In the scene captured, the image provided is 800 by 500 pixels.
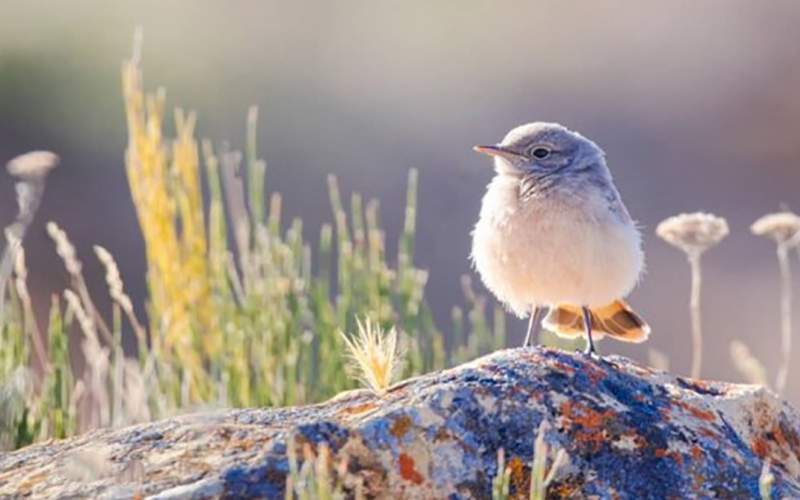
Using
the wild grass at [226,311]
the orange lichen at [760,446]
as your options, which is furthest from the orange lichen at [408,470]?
the wild grass at [226,311]

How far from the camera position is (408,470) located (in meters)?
4.18

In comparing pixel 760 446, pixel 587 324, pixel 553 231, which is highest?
pixel 553 231

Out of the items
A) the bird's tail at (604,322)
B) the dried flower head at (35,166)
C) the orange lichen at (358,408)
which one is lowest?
the bird's tail at (604,322)

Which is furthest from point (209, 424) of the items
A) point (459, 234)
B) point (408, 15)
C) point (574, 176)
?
point (408, 15)

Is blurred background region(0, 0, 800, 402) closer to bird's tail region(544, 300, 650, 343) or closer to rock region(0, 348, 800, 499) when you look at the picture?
bird's tail region(544, 300, 650, 343)

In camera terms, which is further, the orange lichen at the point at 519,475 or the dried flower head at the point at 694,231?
the dried flower head at the point at 694,231

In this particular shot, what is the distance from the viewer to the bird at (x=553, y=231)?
239 inches

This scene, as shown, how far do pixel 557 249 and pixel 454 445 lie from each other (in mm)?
1897

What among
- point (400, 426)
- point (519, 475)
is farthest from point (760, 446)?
point (400, 426)

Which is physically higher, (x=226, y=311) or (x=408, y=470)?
(x=408, y=470)

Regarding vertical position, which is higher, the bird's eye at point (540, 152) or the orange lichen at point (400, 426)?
the bird's eye at point (540, 152)

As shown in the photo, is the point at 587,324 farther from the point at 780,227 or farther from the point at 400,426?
the point at 400,426

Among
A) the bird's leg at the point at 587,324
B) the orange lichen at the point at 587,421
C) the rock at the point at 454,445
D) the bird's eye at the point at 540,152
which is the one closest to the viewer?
the rock at the point at 454,445

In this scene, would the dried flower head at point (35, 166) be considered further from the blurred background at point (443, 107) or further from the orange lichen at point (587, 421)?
the blurred background at point (443, 107)
